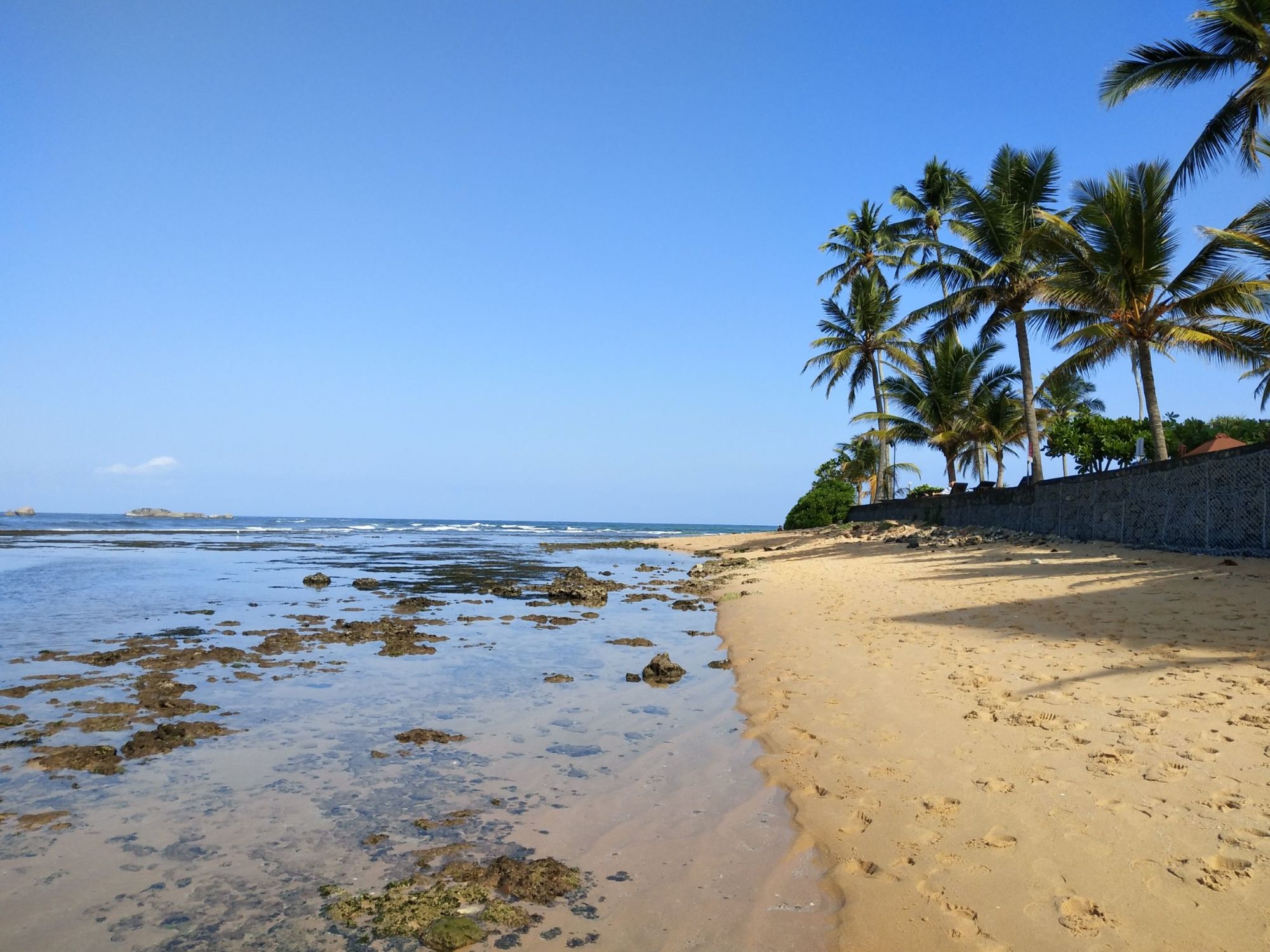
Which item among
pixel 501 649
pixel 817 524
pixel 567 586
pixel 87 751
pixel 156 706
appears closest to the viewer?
pixel 87 751

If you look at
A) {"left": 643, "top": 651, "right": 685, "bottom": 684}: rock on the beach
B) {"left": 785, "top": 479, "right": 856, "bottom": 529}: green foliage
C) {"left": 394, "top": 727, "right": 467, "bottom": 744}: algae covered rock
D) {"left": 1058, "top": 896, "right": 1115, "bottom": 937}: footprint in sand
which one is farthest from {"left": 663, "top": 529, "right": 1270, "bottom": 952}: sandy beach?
{"left": 785, "top": 479, "right": 856, "bottom": 529}: green foliage

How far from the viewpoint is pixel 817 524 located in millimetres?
40500

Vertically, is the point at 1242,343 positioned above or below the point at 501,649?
above

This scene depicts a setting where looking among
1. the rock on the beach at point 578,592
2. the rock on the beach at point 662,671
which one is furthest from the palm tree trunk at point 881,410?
the rock on the beach at point 662,671

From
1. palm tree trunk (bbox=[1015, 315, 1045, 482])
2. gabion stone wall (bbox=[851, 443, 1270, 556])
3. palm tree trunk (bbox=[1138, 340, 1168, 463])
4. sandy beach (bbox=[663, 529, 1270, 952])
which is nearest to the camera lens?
sandy beach (bbox=[663, 529, 1270, 952])

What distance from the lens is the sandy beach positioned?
3312mm

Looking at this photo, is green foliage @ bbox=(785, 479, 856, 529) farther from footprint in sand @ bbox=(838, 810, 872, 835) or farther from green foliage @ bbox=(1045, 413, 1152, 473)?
footprint in sand @ bbox=(838, 810, 872, 835)

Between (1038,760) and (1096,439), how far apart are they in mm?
46835

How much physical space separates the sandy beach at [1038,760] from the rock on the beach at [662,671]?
0.85 metres

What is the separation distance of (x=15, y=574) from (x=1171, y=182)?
32.1 metres

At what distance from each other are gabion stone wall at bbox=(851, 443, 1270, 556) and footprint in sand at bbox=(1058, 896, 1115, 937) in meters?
11.0

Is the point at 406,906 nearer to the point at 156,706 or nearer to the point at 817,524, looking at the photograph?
the point at 156,706

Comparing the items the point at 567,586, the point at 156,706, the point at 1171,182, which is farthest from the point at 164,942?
the point at 1171,182

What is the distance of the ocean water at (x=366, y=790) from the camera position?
3.51m
